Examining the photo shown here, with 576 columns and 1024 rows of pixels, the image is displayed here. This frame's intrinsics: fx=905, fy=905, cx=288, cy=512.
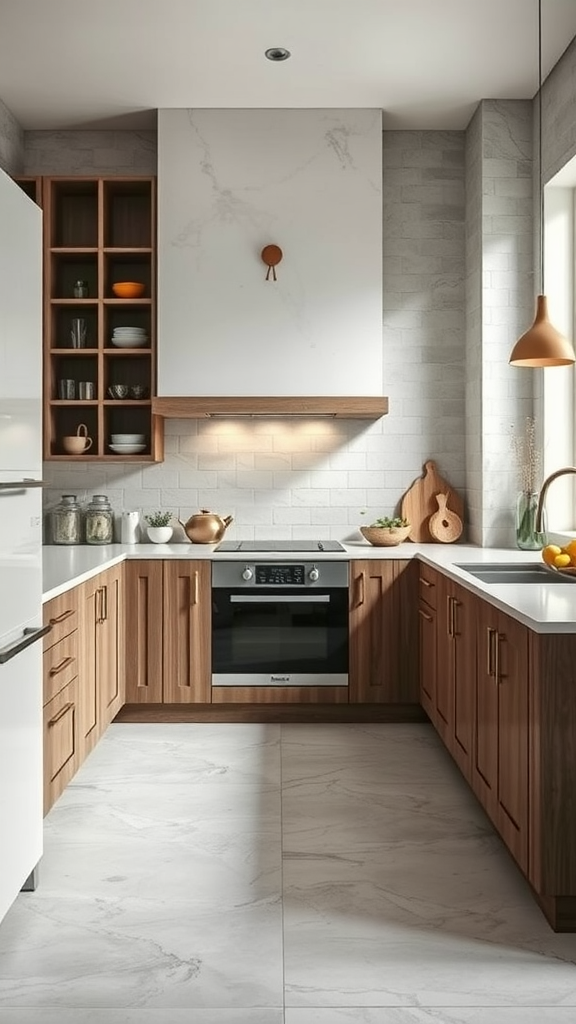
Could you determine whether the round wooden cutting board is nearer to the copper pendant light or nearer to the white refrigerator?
the copper pendant light

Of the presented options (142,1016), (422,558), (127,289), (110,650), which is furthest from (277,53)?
(142,1016)

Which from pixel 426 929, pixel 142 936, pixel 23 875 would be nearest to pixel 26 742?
pixel 23 875

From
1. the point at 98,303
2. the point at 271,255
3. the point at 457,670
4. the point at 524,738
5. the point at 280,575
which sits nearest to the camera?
the point at 524,738

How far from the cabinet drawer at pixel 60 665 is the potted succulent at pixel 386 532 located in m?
1.75

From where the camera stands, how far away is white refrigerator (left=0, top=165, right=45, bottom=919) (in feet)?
7.27

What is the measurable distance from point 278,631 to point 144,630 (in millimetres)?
644

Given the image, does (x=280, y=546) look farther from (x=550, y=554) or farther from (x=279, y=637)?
(x=550, y=554)

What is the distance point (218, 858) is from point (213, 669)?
5.15ft

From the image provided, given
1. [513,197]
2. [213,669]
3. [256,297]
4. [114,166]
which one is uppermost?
[114,166]

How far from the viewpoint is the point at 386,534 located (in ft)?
14.9

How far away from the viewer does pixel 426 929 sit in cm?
238

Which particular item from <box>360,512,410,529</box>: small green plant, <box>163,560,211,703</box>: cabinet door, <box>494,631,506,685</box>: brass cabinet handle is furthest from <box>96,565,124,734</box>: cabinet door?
<box>494,631,506,685</box>: brass cabinet handle

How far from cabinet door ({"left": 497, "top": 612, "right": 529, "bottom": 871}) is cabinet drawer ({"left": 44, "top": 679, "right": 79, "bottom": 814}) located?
4.63 feet

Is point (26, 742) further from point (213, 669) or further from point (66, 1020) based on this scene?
point (213, 669)
